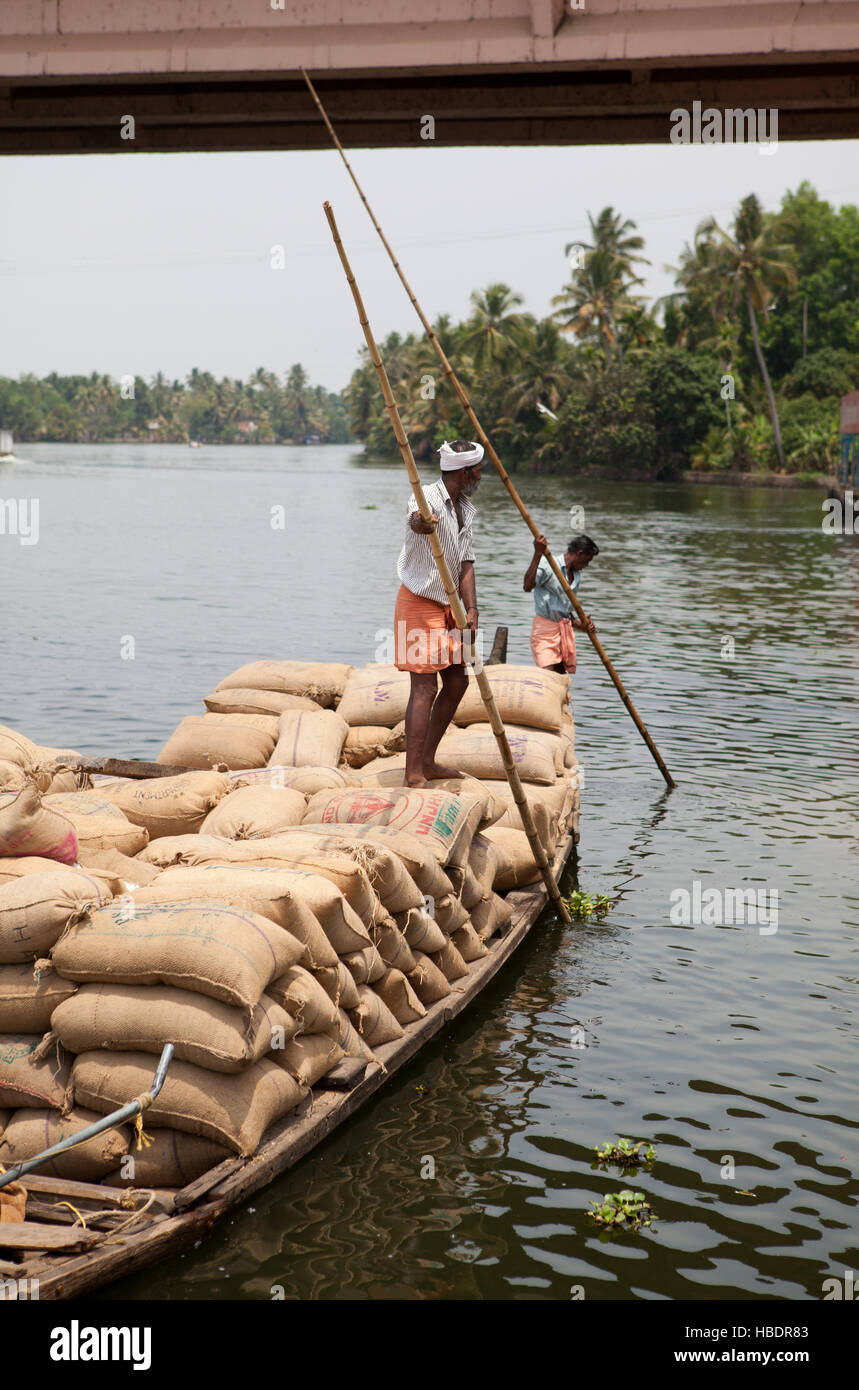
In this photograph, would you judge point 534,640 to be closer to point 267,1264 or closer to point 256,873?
point 256,873

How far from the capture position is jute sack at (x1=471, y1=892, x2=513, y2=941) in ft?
20.6

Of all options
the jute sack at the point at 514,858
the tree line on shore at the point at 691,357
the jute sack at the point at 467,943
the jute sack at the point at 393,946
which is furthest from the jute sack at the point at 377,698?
the tree line on shore at the point at 691,357

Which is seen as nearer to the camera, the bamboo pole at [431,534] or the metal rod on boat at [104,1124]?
the metal rod on boat at [104,1124]

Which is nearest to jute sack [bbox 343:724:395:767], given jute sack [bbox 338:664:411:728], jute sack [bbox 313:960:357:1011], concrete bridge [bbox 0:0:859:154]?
jute sack [bbox 338:664:411:728]

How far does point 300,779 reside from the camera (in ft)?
22.1

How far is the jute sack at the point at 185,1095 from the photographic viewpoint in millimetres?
4066

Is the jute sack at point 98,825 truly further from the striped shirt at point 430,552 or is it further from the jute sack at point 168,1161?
the jute sack at point 168,1161

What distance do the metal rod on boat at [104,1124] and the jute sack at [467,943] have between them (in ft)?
6.98

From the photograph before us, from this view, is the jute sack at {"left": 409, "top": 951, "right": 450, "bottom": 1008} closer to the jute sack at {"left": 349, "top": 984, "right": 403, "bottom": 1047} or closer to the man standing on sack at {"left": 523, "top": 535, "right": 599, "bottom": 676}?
the jute sack at {"left": 349, "top": 984, "right": 403, "bottom": 1047}

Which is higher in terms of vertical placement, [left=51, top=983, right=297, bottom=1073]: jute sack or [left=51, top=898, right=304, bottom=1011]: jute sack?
[left=51, top=898, right=304, bottom=1011]: jute sack

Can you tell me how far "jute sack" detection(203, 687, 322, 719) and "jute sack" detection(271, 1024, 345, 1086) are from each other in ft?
12.8

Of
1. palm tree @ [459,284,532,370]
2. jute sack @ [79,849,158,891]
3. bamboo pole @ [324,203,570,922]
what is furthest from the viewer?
palm tree @ [459,284,532,370]

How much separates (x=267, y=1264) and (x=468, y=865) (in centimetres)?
236
